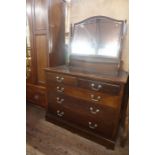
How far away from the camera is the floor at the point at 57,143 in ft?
5.06

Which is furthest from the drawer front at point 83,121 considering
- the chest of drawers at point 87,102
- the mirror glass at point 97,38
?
the mirror glass at point 97,38

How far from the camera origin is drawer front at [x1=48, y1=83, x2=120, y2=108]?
56.7 inches

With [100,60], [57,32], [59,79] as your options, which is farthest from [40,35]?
[100,60]

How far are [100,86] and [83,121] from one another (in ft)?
1.83

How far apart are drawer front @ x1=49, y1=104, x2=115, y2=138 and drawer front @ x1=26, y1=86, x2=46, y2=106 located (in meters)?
0.42

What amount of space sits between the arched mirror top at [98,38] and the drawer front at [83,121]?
77 centimetres

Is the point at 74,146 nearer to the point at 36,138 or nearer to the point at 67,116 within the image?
the point at 67,116

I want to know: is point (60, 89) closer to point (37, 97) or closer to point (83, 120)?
point (83, 120)

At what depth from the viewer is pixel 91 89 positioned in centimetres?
153
